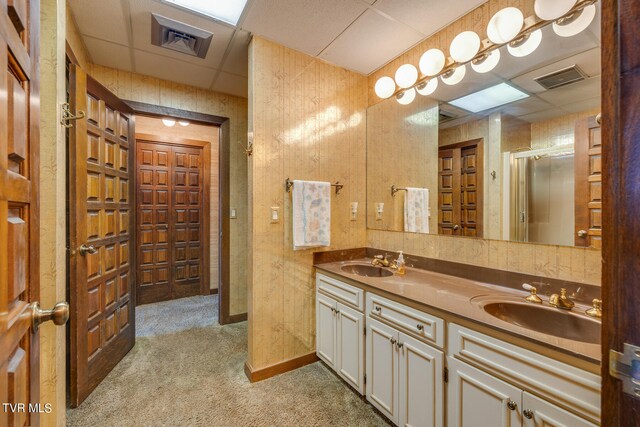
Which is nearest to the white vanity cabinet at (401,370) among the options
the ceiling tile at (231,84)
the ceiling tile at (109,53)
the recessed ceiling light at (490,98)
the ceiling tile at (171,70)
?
the recessed ceiling light at (490,98)

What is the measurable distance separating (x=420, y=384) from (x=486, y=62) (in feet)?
6.31

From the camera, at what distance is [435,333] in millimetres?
1299

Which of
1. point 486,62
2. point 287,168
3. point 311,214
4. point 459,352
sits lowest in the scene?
point 459,352

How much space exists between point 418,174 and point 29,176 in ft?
7.00

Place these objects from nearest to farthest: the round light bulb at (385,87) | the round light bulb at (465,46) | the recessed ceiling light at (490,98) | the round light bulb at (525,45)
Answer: the round light bulb at (525,45) < the recessed ceiling light at (490,98) < the round light bulb at (465,46) < the round light bulb at (385,87)

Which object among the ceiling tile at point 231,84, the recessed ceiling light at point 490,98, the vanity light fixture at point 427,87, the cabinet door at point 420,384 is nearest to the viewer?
the cabinet door at point 420,384

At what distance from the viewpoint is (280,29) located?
1.92 metres

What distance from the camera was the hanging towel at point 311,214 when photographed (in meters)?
2.14

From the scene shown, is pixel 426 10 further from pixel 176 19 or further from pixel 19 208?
pixel 19 208

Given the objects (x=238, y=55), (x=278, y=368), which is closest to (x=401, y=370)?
(x=278, y=368)

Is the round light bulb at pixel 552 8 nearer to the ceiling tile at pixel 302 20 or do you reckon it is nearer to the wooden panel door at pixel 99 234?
the ceiling tile at pixel 302 20

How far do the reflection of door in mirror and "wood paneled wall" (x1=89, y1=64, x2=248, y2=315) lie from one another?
7.00 feet

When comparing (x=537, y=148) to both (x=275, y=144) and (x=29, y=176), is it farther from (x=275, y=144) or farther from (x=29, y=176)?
(x=29, y=176)

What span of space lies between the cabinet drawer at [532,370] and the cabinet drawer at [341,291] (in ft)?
2.09
